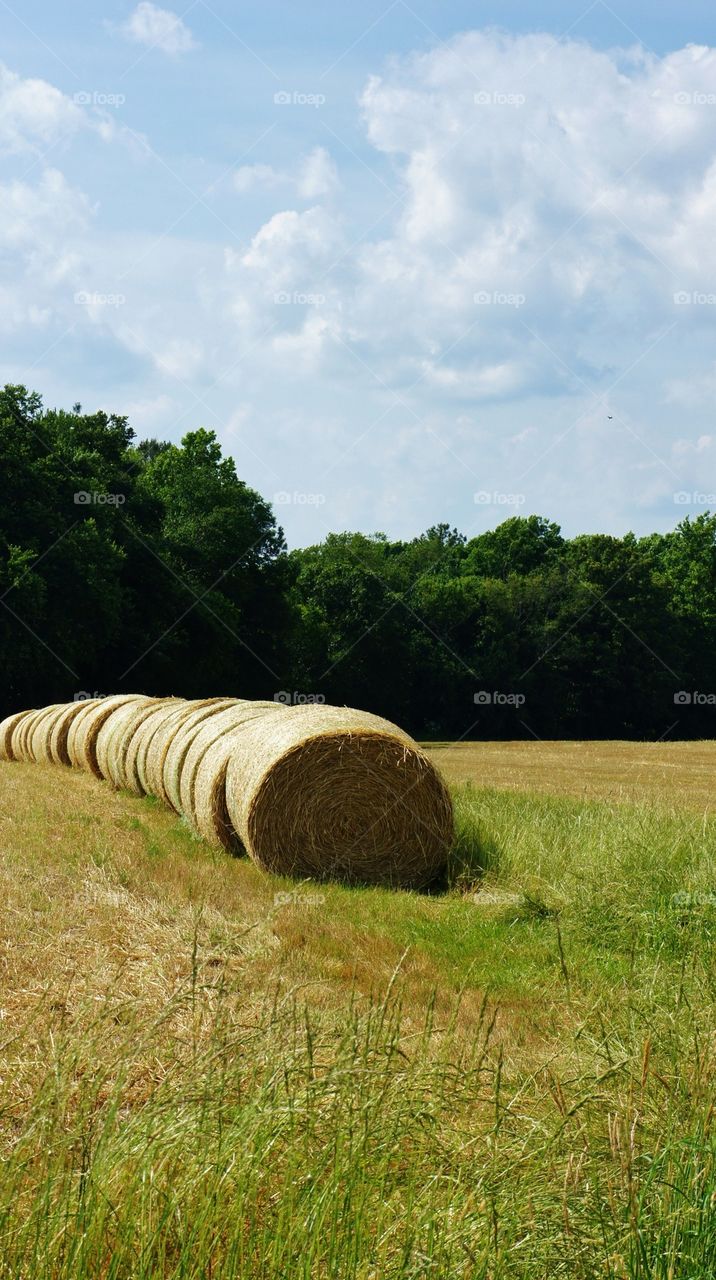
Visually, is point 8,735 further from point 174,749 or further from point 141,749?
point 174,749

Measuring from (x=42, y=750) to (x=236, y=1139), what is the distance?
2231cm

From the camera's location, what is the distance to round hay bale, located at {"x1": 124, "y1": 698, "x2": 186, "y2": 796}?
54.4ft

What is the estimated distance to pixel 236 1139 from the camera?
2.97 metres

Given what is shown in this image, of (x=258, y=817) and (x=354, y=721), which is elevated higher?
(x=354, y=721)

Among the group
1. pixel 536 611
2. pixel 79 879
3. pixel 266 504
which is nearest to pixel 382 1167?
pixel 79 879

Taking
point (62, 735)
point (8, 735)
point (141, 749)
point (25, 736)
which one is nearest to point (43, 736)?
point (62, 735)

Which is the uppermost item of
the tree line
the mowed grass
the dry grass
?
the tree line

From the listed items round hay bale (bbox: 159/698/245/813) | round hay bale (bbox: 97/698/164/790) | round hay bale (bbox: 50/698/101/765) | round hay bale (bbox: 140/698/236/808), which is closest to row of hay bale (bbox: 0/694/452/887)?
round hay bale (bbox: 159/698/245/813)

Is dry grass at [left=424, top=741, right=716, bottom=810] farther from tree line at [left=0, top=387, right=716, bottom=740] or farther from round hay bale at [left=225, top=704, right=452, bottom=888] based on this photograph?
tree line at [left=0, top=387, right=716, bottom=740]

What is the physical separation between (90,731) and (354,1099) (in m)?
18.0

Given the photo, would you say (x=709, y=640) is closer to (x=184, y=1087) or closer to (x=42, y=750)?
(x=42, y=750)

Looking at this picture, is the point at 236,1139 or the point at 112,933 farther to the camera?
the point at 112,933

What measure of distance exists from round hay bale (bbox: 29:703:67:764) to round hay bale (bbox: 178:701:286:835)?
34.2 feet

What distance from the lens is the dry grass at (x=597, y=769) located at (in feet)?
56.4
